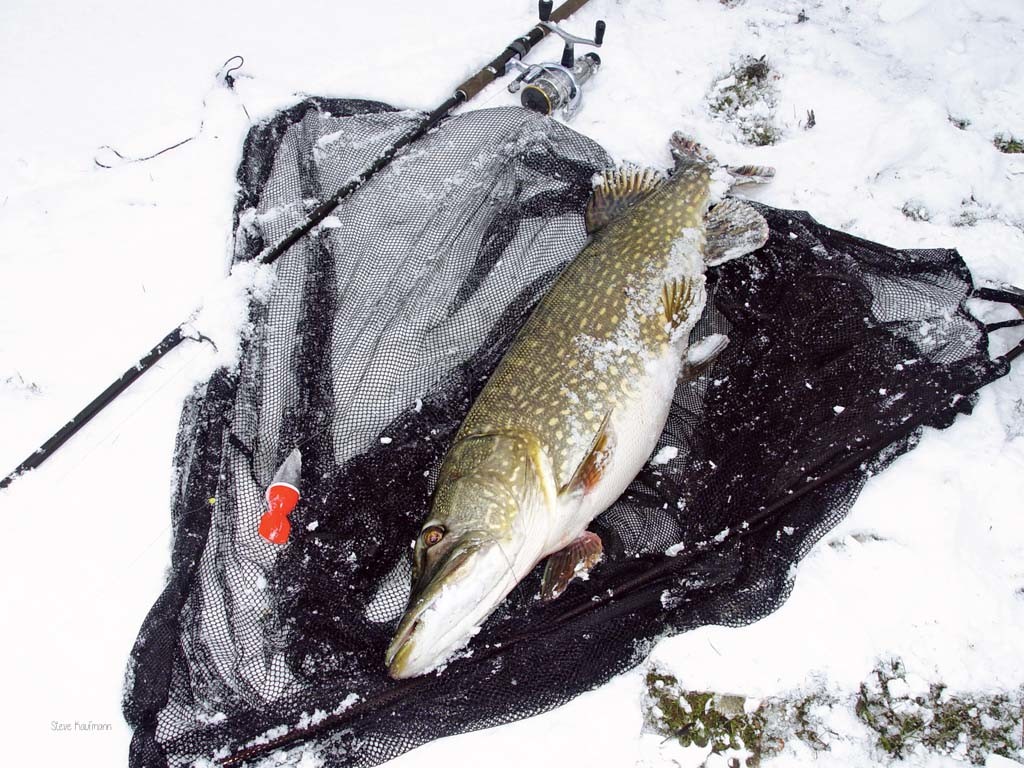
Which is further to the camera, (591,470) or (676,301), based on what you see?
(676,301)

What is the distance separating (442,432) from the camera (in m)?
2.61

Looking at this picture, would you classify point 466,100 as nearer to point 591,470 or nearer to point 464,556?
point 591,470

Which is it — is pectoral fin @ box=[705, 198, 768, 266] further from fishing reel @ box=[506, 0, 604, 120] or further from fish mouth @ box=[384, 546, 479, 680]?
fish mouth @ box=[384, 546, 479, 680]

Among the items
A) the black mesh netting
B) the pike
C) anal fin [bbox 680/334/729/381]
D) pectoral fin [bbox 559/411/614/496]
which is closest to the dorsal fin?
the pike

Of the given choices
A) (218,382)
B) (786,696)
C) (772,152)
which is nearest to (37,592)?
(218,382)

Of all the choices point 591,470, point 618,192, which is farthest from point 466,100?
point 591,470

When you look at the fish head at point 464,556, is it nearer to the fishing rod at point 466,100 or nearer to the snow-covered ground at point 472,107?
the snow-covered ground at point 472,107

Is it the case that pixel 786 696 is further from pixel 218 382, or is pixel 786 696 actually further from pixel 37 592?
pixel 37 592

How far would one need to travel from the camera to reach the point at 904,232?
3266 millimetres

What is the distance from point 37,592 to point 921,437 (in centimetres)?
361

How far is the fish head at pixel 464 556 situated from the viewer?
6.49 ft

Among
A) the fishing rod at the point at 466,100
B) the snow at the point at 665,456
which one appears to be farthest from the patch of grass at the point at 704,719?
the fishing rod at the point at 466,100

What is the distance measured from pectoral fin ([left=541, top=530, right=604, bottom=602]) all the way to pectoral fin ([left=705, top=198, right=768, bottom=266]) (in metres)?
1.36

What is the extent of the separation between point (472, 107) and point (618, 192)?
119cm
